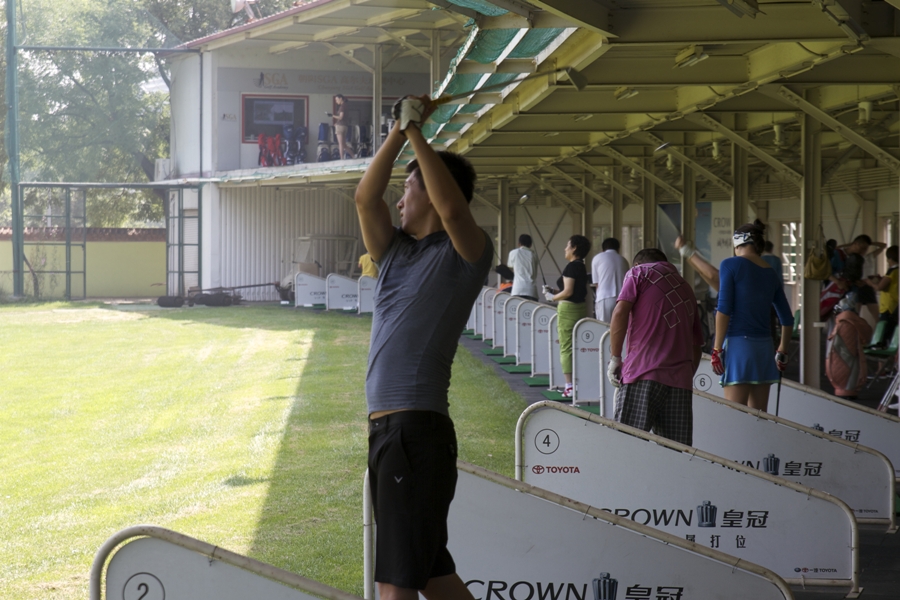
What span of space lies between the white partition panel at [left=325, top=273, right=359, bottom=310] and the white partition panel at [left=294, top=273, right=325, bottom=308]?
1.07 m

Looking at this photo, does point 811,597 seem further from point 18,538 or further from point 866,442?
point 18,538

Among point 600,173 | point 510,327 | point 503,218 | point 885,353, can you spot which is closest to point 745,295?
point 885,353

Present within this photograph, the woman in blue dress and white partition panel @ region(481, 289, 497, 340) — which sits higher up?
the woman in blue dress

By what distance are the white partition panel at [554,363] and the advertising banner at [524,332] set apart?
1853 millimetres

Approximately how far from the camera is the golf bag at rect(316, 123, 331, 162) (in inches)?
1148

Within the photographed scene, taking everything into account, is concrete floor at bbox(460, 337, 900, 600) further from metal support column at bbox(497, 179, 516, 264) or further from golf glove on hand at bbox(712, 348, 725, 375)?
metal support column at bbox(497, 179, 516, 264)

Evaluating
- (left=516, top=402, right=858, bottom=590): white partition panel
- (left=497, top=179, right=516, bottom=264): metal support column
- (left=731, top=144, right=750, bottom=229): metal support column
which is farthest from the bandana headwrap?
(left=497, top=179, right=516, bottom=264): metal support column

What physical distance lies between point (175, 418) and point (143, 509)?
4.02 meters

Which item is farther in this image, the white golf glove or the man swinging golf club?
the white golf glove

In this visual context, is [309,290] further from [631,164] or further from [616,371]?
[616,371]

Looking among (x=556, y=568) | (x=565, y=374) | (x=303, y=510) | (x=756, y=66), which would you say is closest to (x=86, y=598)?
(x=303, y=510)

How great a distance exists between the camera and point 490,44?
22.1 feet

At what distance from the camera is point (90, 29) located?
3127 centimetres

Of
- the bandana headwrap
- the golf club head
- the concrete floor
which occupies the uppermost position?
the golf club head
